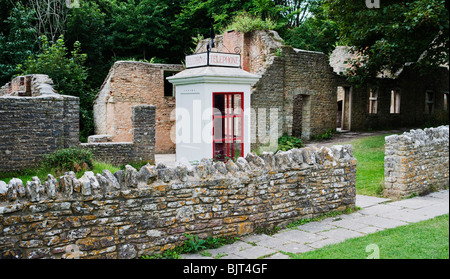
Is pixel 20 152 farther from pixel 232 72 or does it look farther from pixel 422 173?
pixel 422 173

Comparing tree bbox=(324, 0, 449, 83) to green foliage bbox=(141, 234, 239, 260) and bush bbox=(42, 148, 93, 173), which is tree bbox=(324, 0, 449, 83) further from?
bush bbox=(42, 148, 93, 173)

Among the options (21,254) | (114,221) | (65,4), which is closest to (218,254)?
(114,221)

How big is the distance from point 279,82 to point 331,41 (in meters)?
11.5

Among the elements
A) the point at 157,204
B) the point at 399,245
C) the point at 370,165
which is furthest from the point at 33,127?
the point at 399,245

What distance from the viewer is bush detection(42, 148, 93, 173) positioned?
11.3 m

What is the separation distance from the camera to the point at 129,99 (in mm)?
19141

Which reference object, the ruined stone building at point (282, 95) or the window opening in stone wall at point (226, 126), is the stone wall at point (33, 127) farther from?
the ruined stone building at point (282, 95)

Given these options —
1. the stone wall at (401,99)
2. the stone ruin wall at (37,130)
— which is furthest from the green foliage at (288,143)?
the stone ruin wall at (37,130)

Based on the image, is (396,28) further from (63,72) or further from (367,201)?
(63,72)

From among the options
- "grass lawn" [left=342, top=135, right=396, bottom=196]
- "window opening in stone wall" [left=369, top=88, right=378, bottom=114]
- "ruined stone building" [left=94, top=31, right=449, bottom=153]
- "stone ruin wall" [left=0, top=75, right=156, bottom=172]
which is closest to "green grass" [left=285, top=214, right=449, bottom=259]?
"grass lawn" [left=342, top=135, right=396, bottom=196]

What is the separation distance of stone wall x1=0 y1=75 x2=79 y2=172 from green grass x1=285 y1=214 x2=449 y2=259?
29.7 ft

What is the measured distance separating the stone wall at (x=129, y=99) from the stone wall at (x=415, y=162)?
12.7 m

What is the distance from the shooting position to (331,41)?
26.7 meters

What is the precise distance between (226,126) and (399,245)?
5608 mm
